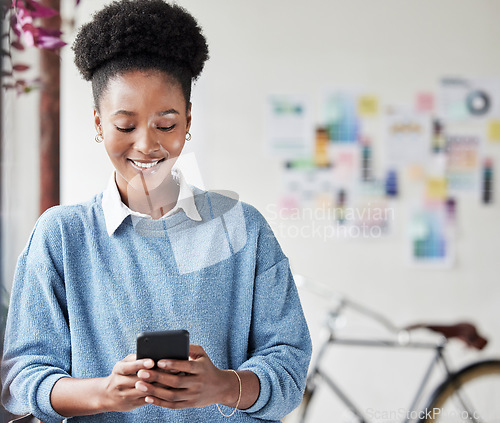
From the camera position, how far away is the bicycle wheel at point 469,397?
171 cm

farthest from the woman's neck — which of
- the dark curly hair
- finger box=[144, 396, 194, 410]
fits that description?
finger box=[144, 396, 194, 410]

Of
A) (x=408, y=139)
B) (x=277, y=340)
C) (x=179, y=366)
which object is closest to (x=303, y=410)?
(x=408, y=139)

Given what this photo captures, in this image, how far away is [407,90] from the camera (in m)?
1.81

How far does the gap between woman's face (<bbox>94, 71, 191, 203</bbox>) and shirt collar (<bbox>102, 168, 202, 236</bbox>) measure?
0.03 m

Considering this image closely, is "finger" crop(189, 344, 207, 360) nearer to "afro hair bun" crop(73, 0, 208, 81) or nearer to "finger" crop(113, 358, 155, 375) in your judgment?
"finger" crop(113, 358, 155, 375)

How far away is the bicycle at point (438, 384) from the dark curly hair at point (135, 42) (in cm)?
124

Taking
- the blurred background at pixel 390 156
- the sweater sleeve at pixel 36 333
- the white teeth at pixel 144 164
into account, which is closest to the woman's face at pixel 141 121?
the white teeth at pixel 144 164

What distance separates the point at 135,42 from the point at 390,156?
134cm

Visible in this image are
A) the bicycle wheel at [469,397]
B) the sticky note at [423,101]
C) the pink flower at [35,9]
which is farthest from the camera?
the sticky note at [423,101]

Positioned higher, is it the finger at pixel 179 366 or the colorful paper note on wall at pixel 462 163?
the colorful paper note on wall at pixel 462 163

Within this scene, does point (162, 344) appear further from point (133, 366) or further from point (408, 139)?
point (408, 139)

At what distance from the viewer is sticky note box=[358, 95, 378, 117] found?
1805 mm

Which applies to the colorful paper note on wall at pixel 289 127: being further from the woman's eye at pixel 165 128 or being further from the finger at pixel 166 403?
the finger at pixel 166 403

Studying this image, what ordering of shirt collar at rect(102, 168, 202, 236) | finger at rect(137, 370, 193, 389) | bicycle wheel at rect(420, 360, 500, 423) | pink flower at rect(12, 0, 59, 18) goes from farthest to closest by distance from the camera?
bicycle wheel at rect(420, 360, 500, 423) → pink flower at rect(12, 0, 59, 18) → shirt collar at rect(102, 168, 202, 236) → finger at rect(137, 370, 193, 389)
